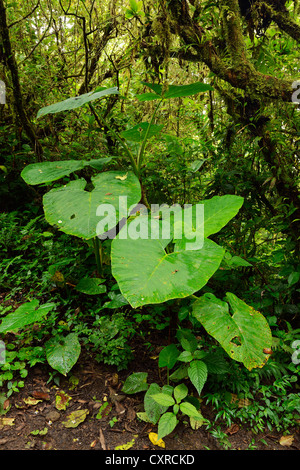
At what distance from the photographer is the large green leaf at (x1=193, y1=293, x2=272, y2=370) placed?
1.20 m

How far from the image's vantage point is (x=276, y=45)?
2.01 metres

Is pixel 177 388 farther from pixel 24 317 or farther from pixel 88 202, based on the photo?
pixel 88 202

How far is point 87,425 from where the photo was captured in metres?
1.30

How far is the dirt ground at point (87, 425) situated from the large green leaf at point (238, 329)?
0.40 metres

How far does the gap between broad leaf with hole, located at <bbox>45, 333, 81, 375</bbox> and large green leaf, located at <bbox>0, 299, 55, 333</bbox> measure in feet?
0.62

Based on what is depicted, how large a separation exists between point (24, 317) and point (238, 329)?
3.36 feet

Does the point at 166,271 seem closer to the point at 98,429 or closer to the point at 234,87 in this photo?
the point at 98,429

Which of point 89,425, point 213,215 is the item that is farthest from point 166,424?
point 213,215

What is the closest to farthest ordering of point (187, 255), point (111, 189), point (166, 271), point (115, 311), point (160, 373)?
point (166, 271), point (187, 255), point (160, 373), point (111, 189), point (115, 311)

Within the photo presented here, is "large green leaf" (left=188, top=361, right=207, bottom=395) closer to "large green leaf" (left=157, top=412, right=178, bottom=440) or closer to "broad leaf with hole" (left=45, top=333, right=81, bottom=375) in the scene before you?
"large green leaf" (left=157, top=412, right=178, bottom=440)

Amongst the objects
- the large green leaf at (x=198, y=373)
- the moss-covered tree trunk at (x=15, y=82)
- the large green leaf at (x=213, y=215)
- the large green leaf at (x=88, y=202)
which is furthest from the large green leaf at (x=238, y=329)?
the moss-covered tree trunk at (x=15, y=82)

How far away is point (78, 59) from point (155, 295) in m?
3.01

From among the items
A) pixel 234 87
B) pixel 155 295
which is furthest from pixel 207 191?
pixel 155 295

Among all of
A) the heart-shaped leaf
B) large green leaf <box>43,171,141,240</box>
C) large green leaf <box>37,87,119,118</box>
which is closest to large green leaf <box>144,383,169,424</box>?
the heart-shaped leaf
